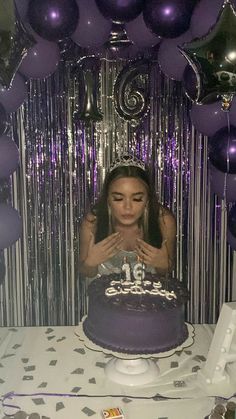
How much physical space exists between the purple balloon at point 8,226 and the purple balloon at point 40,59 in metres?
0.82

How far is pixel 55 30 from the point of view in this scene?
2822mm

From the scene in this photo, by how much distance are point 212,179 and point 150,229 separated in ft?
2.16

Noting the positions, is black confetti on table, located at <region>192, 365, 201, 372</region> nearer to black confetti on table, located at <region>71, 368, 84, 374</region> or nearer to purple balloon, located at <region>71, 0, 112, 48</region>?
black confetti on table, located at <region>71, 368, 84, 374</region>

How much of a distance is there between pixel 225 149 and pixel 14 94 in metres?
1.27

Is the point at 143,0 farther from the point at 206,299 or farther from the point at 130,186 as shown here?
the point at 206,299

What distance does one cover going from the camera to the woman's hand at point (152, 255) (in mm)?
3906

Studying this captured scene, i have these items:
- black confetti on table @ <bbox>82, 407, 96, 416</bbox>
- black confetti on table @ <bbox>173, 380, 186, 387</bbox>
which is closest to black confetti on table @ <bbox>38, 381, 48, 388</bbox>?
black confetti on table @ <bbox>82, 407, 96, 416</bbox>

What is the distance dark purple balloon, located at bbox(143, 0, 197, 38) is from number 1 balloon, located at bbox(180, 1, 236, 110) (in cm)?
12

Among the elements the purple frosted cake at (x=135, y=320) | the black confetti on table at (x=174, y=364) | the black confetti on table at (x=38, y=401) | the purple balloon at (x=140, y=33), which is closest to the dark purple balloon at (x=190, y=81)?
the purple balloon at (x=140, y=33)

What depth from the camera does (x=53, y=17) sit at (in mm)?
2770

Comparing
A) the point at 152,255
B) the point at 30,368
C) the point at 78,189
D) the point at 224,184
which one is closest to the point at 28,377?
the point at 30,368

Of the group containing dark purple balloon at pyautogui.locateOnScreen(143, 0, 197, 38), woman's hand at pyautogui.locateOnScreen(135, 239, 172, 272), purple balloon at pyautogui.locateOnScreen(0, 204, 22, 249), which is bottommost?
woman's hand at pyautogui.locateOnScreen(135, 239, 172, 272)

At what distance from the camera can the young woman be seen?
152 inches

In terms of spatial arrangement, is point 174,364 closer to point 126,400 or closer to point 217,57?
point 126,400
